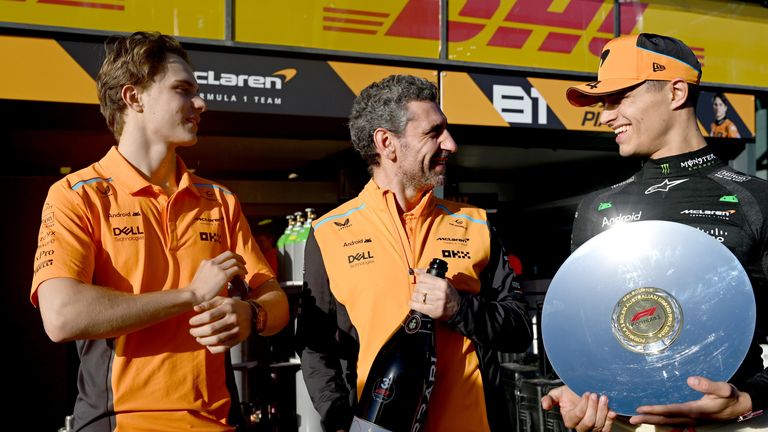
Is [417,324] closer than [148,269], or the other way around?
[148,269]

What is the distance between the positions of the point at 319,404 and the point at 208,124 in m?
3.36

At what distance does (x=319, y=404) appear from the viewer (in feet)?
6.40

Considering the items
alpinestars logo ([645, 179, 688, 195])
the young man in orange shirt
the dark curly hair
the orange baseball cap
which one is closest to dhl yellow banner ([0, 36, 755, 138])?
the dark curly hair

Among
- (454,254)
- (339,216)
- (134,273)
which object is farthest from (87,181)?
(454,254)

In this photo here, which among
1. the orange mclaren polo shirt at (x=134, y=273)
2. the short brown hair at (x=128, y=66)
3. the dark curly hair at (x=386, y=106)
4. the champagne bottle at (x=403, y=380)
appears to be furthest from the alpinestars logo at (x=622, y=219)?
the short brown hair at (x=128, y=66)

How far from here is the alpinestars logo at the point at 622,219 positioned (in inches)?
71.3

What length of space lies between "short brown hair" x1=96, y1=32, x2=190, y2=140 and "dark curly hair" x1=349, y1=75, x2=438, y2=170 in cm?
64

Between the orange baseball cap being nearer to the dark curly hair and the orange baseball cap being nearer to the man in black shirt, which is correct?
the man in black shirt

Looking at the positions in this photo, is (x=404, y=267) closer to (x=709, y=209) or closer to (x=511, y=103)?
(x=709, y=209)

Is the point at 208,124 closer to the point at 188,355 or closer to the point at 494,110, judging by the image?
the point at 494,110

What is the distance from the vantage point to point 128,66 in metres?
1.90

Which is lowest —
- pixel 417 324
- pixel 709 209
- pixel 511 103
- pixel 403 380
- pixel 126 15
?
pixel 403 380

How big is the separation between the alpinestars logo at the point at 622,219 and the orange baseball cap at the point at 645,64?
327 mm

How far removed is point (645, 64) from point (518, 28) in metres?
3.67
